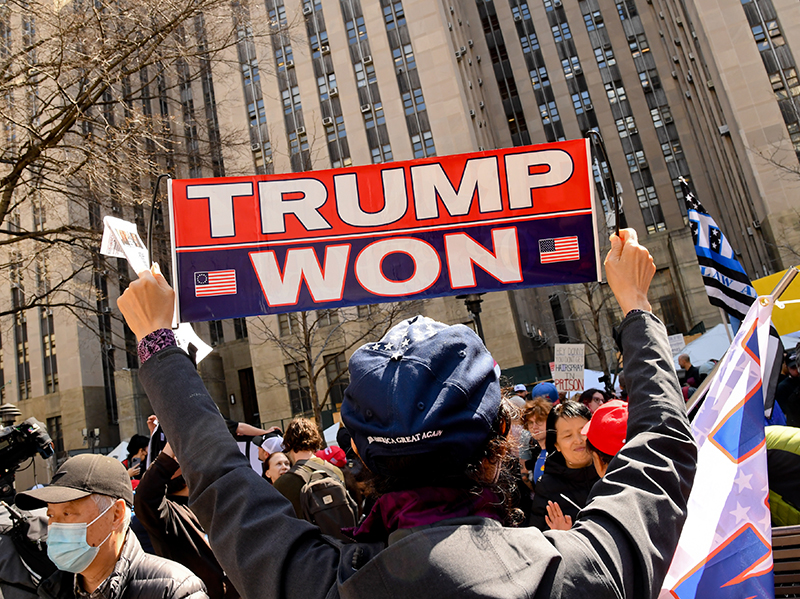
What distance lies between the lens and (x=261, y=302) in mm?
4035

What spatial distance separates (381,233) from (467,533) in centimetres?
323

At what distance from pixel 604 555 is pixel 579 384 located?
10.9 metres

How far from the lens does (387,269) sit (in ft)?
13.3

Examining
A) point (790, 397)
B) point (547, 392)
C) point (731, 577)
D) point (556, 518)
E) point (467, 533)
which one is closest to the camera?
point (467, 533)

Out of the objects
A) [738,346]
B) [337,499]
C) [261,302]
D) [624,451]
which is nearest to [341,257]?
[261,302]

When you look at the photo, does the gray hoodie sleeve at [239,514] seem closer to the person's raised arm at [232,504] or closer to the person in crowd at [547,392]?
the person's raised arm at [232,504]

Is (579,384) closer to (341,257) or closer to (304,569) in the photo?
(341,257)

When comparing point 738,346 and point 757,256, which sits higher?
point 757,256

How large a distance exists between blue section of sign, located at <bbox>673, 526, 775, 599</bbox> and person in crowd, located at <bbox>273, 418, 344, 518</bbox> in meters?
3.18

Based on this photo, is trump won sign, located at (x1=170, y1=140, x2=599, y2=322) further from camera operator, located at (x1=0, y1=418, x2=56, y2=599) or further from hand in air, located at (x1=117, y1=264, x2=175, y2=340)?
hand in air, located at (x1=117, y1=264, x2=175, y2=340)

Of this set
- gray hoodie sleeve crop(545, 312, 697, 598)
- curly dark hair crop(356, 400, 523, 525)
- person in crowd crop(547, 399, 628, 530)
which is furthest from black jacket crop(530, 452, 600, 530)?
curly dark hair crop(356, 400, 523, 525)

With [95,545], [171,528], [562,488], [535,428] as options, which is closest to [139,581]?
[95,545]

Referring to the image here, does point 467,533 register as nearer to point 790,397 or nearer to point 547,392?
point 547,392

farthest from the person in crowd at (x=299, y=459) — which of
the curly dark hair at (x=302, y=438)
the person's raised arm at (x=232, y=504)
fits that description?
the person's raised arm at (x=232, y=504)
